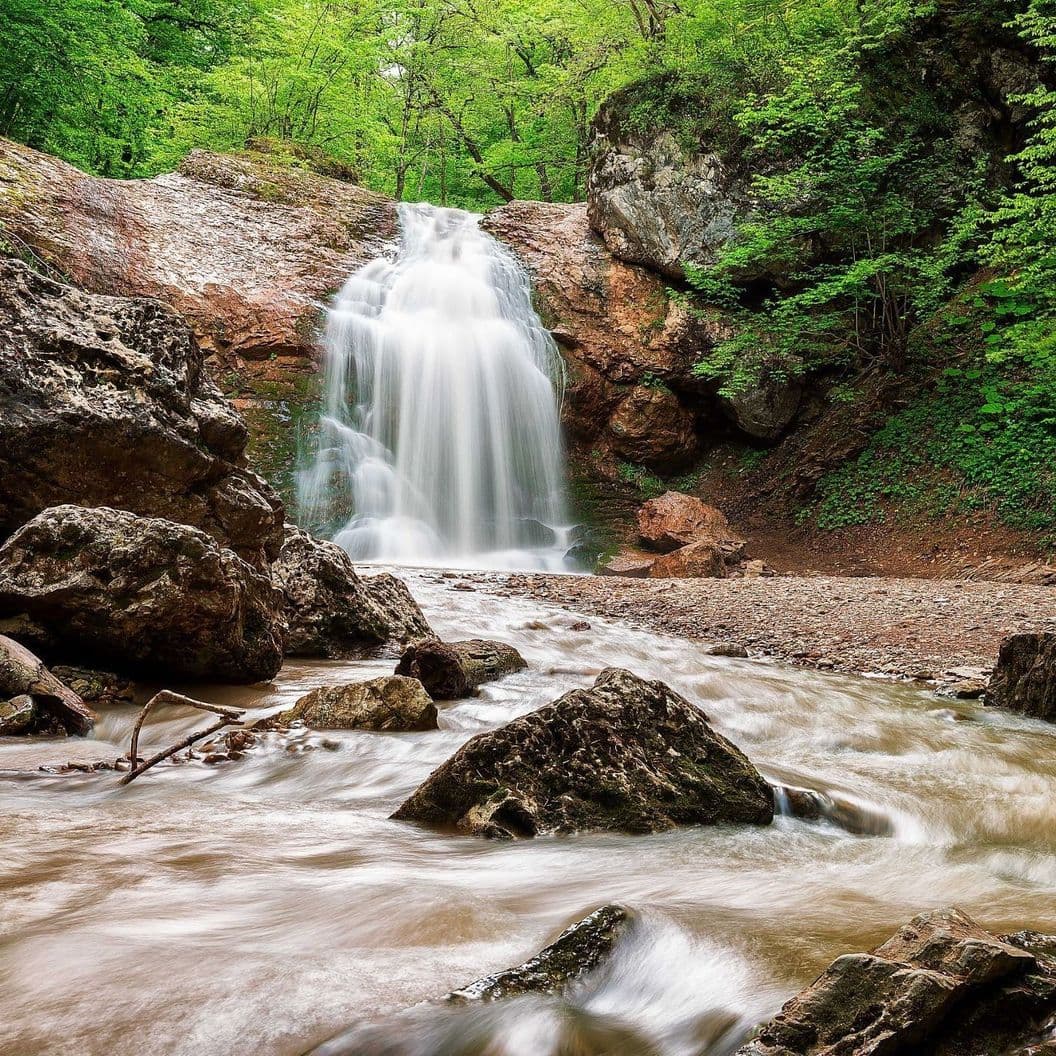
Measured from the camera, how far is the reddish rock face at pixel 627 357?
16.4 meters

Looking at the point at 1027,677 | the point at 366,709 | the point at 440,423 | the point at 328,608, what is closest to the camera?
the point at 366,709

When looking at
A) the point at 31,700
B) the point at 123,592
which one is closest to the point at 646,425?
the point at 123,592

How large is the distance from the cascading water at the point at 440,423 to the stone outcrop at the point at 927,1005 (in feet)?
40.0

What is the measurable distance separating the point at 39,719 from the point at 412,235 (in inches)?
623

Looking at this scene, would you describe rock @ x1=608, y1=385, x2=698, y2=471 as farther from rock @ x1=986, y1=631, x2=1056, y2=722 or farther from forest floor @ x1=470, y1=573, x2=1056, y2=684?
rock @ x1=986, y1=631, x2=1056, y2=722

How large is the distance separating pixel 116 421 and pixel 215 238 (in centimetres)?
1196

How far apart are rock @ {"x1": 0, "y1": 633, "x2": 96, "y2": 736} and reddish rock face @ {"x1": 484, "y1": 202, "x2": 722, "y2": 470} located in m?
13.0

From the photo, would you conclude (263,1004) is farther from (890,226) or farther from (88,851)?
(890,226)

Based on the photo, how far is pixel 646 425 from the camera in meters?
16.5

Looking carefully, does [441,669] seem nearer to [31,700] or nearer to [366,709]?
[366,709]

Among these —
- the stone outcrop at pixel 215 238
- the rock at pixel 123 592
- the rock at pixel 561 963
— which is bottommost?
the rock at pixel 561 963

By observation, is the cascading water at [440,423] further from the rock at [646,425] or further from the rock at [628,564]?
the rock at [646,425]

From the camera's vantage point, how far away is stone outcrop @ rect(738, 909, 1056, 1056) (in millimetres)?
1194

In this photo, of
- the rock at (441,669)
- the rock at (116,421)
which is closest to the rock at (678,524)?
the rock at (116,421)
